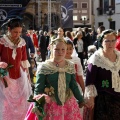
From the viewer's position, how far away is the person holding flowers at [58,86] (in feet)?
12.8

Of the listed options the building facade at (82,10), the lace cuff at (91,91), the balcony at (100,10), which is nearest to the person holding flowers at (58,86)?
the lace cuff at (91,91)

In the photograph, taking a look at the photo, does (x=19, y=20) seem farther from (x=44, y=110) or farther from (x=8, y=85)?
(x=44, y=110)

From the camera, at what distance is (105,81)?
13.8 ft

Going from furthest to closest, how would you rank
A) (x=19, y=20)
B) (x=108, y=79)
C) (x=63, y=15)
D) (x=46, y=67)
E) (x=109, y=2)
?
(x=109, y=2)
(x=63, y=15)
(x=19, y=20)
(x=108, y=79)
(x=46, y=67)

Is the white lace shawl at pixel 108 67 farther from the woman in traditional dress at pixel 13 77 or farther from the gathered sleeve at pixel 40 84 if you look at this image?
the woman in traditional dress at pixel 13 77

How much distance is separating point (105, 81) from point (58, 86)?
579mm

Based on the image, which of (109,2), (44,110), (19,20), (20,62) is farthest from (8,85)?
(109,2)

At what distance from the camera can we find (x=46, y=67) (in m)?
3.91

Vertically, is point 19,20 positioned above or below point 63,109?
above

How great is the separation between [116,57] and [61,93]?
0.81 meters

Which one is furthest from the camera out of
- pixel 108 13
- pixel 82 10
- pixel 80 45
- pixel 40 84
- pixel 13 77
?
pixel 82 10

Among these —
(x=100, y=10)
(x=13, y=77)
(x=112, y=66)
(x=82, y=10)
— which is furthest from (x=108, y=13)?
(x=112, y=66)

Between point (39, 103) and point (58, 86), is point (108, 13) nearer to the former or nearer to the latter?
point (58, 86)

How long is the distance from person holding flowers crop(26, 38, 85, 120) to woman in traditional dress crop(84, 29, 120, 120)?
235 mm
